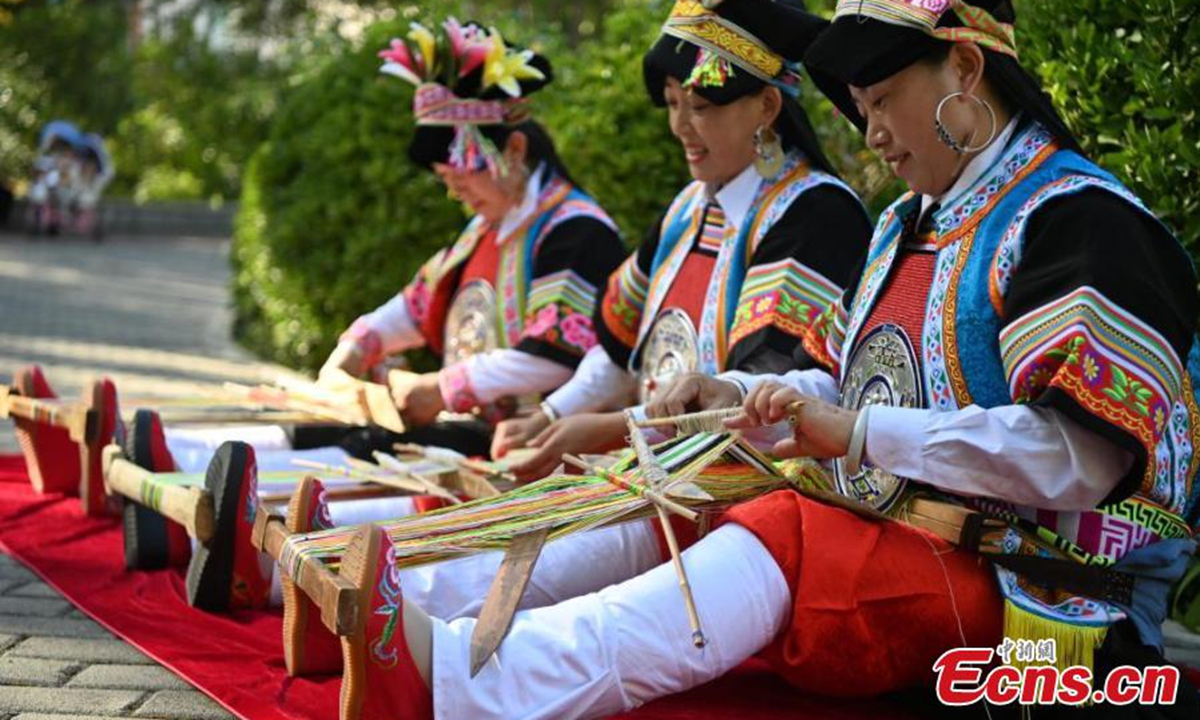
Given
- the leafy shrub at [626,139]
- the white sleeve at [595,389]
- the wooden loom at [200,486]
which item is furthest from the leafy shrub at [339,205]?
the wooden loom at [200,486]

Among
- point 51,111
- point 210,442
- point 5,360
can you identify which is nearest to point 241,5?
point 51,111

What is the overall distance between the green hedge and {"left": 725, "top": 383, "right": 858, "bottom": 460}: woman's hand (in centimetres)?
127

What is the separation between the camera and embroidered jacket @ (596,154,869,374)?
3.55 meters

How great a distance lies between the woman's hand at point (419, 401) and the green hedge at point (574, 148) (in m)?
1.16

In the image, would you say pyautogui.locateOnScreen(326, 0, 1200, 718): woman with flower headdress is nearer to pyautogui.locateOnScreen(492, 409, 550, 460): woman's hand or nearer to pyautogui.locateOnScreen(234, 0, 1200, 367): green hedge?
pyautogui.locateOnScreen(234, 0, 1200, 367): green hedge

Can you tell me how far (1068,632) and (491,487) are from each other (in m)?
1.37

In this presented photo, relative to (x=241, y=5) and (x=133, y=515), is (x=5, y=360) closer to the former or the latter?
(x=133, y=515)

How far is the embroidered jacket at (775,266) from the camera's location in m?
3.55

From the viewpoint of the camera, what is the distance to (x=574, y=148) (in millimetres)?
5574

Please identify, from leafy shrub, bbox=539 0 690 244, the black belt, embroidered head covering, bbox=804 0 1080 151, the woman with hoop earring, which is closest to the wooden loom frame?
the woman with hoop earring

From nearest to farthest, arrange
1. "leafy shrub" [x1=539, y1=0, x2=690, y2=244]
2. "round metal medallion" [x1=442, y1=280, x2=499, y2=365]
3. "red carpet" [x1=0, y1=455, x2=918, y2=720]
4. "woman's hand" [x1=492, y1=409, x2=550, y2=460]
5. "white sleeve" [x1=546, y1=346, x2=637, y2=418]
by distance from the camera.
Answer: "red carpet" [x1=0, y1=455, x2=918, y2=720] < "woman's hand" [x1=492, y1=409, x2=550, y2=460] < "white sleeve" [x1=546, y1=346, x2=637, y2=418] < "round metal medallion" [x1=442, y1=280, x2=499, y2=365] < "leafy shrub" [x1=539, y1=0, x2=690, y2=244]

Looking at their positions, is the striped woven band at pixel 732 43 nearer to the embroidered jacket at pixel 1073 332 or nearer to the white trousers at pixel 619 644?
the embroidered jacket at pixel 1073 332

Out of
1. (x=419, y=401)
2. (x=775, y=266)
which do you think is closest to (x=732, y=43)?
(x=775, y=266)

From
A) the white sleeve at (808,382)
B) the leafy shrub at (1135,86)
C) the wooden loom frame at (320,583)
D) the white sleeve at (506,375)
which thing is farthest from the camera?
the white sleeve at (506,375)
